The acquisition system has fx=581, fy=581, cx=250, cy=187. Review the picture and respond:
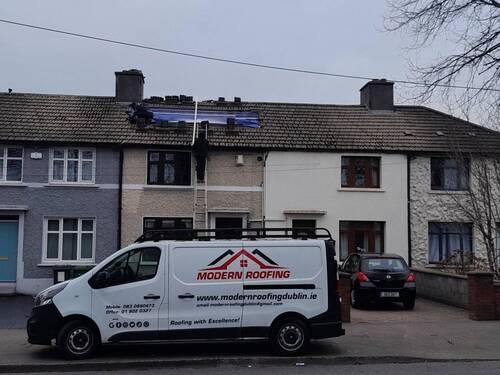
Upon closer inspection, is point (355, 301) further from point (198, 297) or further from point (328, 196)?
point (198, 297)

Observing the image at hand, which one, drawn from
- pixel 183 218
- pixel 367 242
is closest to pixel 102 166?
pixel 183 218

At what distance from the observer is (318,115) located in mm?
24172

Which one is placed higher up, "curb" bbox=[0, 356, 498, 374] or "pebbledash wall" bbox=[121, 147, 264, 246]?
"pebbledash wall" bbox=[121, 147, 264, 246]

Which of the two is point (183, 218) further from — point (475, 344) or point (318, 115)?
point (475, 344)

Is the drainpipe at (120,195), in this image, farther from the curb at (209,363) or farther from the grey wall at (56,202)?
the curb at (209,363)

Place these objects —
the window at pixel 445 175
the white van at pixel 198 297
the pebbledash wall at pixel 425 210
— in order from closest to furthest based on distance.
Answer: the white van at pixel 198 297, the pebbledash wall at pixel 425 210, the window at pixel 445 175

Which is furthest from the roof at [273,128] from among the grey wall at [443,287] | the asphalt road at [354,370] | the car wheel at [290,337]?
the asphalt road at [354,370]

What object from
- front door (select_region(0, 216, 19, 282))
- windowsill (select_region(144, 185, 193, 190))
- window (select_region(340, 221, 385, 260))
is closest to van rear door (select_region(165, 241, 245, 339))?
windowsill (select_region(144, 185, 193, 190))

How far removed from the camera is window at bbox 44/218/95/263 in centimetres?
2077

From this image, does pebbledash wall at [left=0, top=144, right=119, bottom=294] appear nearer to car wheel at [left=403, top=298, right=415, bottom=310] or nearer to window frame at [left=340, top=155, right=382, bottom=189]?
window frame at [left=340, top=155, right=382, bottom=189]

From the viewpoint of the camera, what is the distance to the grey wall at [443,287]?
52.6 feet

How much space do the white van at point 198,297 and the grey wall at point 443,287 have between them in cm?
709

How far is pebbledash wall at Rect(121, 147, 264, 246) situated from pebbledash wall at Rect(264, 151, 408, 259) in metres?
0.56

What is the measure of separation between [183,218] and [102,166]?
11.5ft
